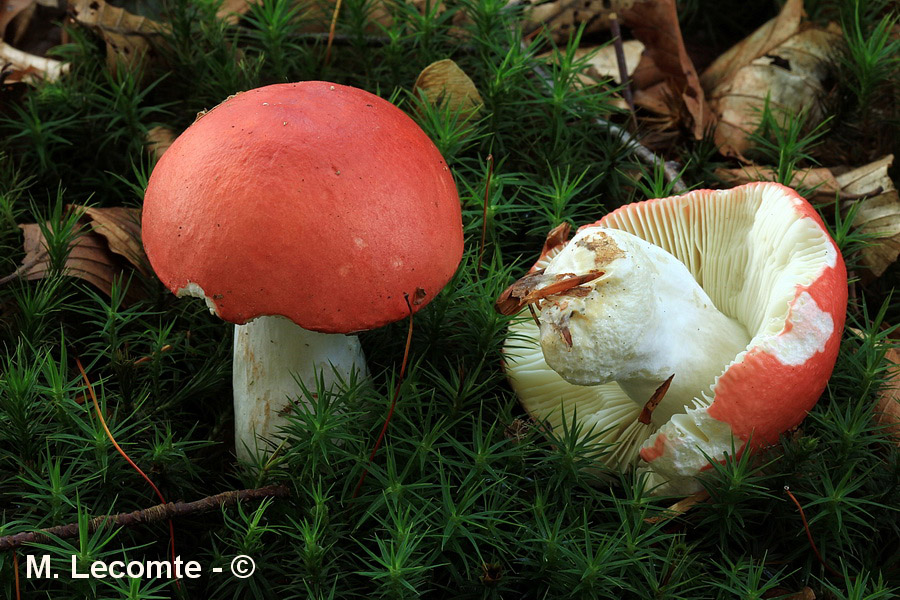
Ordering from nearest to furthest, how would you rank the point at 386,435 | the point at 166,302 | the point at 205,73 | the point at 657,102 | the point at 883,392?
1. the point at 386,435
2. the point at 883,392
3. the point at 166,302
4. the point at 205,73
5. the point at 657,102

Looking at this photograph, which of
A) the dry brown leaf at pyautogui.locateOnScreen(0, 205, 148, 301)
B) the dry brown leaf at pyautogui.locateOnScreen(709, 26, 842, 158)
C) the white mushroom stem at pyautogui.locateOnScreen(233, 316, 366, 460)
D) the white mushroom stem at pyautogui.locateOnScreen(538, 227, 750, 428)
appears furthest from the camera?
the dry brown leaf at pyautogui.locateOnScreen(709, 26, 842, 158)

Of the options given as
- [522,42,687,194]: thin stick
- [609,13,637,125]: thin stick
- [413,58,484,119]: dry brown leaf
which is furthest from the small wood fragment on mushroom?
[609,13,637,125]: thin stick

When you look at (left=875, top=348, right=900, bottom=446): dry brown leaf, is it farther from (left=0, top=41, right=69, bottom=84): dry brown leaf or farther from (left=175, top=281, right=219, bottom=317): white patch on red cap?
(left=0, top=41, right=69, bottom=84): dry brown leaf

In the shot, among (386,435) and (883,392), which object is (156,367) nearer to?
(386,435)

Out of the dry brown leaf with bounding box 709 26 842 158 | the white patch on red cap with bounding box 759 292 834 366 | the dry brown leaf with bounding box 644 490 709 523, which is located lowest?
the dry brown leaf with bounding box 644 490 709 523

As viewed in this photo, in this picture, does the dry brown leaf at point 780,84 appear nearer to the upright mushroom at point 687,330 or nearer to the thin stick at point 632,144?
the thin stick at point 632,144

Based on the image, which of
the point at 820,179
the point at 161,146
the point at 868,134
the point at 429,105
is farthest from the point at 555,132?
the point at 161,146

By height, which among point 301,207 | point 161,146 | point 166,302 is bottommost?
point 166,302
